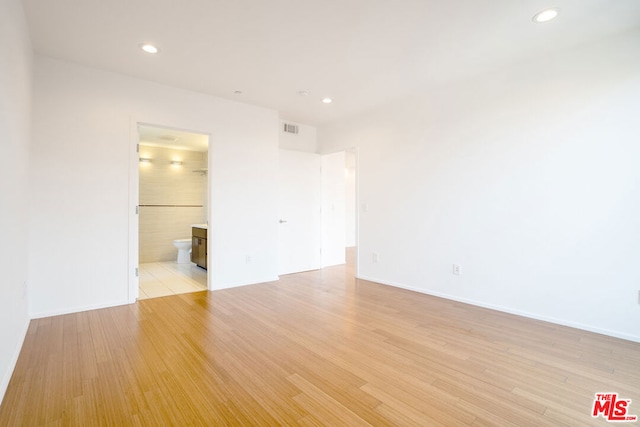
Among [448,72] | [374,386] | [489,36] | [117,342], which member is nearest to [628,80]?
[489,36]

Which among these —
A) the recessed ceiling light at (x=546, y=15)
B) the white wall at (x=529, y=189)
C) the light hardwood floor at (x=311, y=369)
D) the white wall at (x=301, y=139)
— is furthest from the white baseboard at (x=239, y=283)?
the recessed ceiling light at (x=546, y=15)

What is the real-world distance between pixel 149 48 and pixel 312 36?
1628 millimetres

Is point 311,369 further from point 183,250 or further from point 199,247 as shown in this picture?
point 183,250

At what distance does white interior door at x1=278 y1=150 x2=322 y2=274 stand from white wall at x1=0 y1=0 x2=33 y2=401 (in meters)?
3.22

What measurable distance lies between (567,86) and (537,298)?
2.17 m

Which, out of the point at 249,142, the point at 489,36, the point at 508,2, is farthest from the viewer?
the point at 249,142

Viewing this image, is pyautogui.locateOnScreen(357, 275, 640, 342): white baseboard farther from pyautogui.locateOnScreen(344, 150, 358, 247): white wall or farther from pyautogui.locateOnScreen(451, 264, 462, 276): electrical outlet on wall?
pyautogui.locateOnScreen(344, 150, 358, 247): white wall

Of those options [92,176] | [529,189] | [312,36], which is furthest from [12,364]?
[529,189]

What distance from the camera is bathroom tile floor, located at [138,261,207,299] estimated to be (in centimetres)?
413

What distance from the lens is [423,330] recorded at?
284 cm

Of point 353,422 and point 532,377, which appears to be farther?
point 532,377

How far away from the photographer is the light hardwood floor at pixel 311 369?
1668 millimetres

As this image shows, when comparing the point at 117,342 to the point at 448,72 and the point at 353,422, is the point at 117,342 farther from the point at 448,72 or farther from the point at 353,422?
the point at 448,72

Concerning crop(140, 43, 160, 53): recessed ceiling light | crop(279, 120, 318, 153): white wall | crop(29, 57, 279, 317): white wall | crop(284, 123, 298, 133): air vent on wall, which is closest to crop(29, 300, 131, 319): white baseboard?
crop(29, 57, 279, 317): white wall
